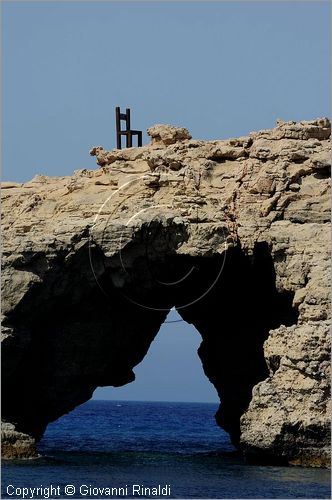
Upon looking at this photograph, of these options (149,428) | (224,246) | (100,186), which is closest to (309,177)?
(224,246)

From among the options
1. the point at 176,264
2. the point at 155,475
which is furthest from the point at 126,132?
the point at 155,475

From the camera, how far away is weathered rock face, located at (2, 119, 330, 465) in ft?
126

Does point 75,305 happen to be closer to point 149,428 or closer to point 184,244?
point 184,244

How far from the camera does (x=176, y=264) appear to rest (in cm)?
4191

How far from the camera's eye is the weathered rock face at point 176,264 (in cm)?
3844
